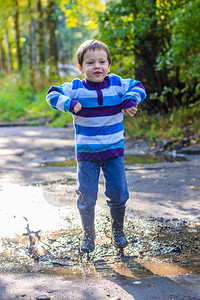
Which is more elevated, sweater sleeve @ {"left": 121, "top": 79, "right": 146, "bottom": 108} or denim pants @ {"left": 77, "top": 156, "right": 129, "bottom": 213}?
sweater sleeve @ {"left": 121, "top": 79, "right": 146, "bottom": 108}

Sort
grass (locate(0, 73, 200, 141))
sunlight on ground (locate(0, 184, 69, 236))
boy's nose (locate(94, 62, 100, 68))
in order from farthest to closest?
1. grass (locate(0, 73, 200, 141))
2. sunlight on ground (locate(0, 184, 69, 236))
3. boy's nose (locate(94, 62, 100, 68))

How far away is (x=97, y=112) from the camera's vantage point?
3.08m

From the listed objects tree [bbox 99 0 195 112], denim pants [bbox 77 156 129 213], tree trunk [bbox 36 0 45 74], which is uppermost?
tree trunk [bbox 36 0 45 74]

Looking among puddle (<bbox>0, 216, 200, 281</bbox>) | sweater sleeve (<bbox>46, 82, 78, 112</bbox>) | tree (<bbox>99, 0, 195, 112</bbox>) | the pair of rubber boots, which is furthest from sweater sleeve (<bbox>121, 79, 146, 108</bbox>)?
tree (<bbox>99, 0, 195, 112</bbox>)

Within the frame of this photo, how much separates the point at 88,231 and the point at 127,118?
7.67 feet

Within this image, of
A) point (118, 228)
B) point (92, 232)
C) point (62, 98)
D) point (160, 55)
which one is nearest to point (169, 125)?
point (160, 55)

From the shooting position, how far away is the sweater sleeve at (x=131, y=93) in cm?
306

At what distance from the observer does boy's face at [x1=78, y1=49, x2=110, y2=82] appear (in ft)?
10.1

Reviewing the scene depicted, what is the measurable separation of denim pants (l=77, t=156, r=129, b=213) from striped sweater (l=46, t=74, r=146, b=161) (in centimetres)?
6

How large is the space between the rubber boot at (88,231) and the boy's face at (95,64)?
1005 millimetres

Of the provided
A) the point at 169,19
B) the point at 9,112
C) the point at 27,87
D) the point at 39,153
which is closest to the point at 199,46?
the point at 169,19

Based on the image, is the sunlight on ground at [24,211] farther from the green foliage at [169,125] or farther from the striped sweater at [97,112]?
the green foliage at [169,125]

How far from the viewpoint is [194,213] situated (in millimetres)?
4070

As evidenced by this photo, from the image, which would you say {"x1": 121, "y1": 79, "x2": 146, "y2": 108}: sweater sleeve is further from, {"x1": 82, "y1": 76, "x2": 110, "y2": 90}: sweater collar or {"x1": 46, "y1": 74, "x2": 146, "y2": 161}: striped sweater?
{"x1": 82, "y1": 76, "x2": 110, "y2": 90}: sweater collar
